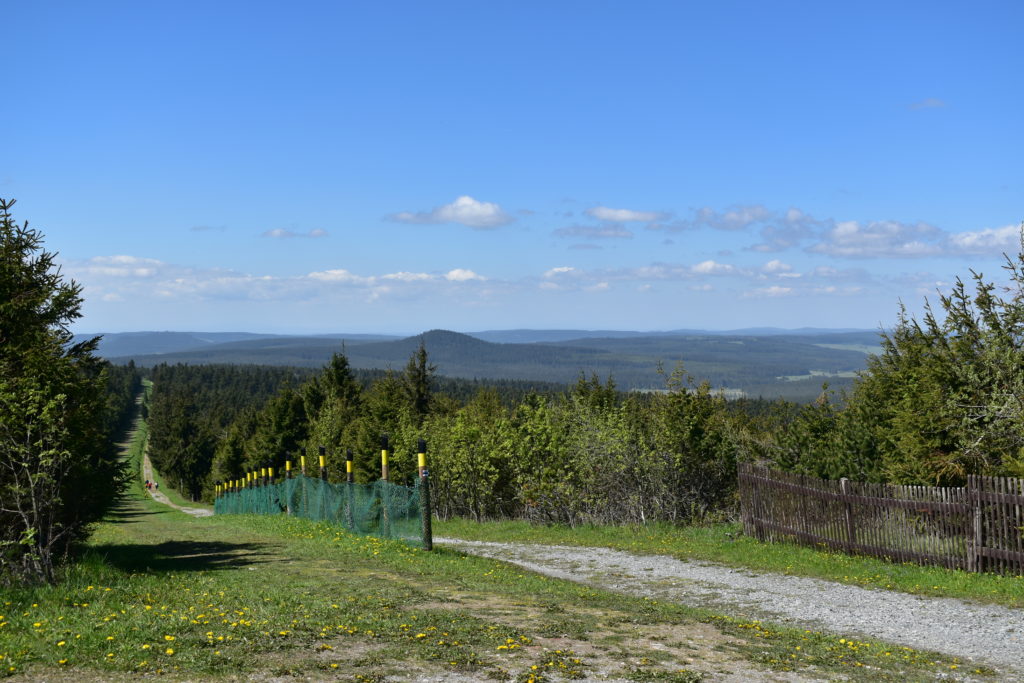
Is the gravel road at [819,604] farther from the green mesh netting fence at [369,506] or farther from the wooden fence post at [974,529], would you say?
the green mesh netting fence at [369,506]

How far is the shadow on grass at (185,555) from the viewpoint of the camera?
1421 centimetres

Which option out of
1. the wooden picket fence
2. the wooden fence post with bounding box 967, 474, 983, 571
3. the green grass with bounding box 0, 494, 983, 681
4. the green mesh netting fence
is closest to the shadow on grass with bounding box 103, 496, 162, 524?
the green grass with bounding box 0, 494, 983, 681

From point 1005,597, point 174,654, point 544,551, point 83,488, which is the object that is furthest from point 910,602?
point 83,488

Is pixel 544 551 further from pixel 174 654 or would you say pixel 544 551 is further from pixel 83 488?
pixel 174 654

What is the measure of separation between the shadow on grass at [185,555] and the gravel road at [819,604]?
557 cm

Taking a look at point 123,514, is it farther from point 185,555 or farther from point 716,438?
point 716,438

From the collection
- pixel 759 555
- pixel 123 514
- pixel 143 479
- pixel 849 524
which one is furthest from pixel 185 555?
pixel 143 479

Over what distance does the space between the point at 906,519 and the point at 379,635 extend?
11.2 meters

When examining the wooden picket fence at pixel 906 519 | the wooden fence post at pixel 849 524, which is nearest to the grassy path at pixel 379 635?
the wooden picket fence at pixel 906 519

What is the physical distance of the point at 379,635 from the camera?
29.9 ft

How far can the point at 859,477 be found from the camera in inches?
790

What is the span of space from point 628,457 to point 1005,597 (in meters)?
14.0

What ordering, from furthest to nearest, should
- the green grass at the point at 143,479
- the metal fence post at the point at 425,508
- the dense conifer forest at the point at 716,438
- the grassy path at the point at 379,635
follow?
the green grass at the point at 143,479
the metal fence post at the point at 425,508
the dense conifer forest at the point at 716,438
the grassy path at the point at 379,635

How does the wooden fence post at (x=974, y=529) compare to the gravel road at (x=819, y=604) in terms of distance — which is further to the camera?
the wooden fence post at (x=974, y=529)
